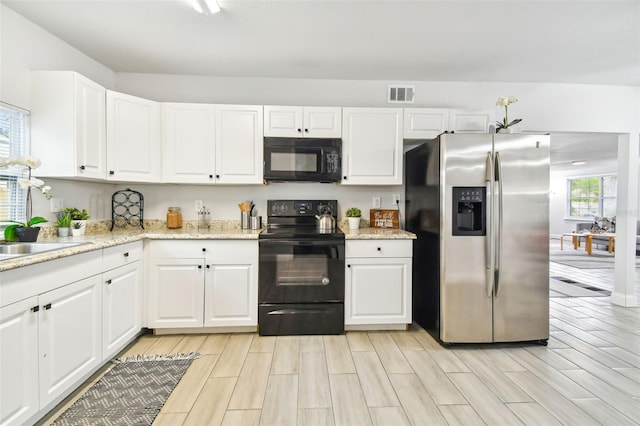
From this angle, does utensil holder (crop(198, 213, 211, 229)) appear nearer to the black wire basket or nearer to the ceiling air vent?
the black wire basket

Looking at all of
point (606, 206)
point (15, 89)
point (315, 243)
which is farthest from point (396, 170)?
point (606, 206)

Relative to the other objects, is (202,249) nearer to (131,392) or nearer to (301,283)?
(301,283)

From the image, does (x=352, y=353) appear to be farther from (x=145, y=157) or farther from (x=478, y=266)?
(x=145, y=157)

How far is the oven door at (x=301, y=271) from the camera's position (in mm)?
2680

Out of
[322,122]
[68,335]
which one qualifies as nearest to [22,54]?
[68,335]

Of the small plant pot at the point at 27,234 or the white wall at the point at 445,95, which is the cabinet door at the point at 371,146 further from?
the small plant pot at the point at 27,234

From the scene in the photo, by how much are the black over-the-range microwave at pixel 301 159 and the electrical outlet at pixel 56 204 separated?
164 centimetres

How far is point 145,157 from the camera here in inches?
110

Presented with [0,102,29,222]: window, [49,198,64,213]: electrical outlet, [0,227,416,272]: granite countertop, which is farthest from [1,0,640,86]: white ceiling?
[0,227,416,272]: granite countertop

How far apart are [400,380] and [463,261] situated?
1047 mm

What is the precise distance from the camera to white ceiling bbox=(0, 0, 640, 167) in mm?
2117

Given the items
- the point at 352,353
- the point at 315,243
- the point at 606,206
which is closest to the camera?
the point at 352,353

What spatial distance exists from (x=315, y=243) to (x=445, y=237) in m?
1.06

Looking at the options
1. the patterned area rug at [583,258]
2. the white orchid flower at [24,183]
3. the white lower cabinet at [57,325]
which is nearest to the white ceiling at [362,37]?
the white orchid flower at [24,183]
